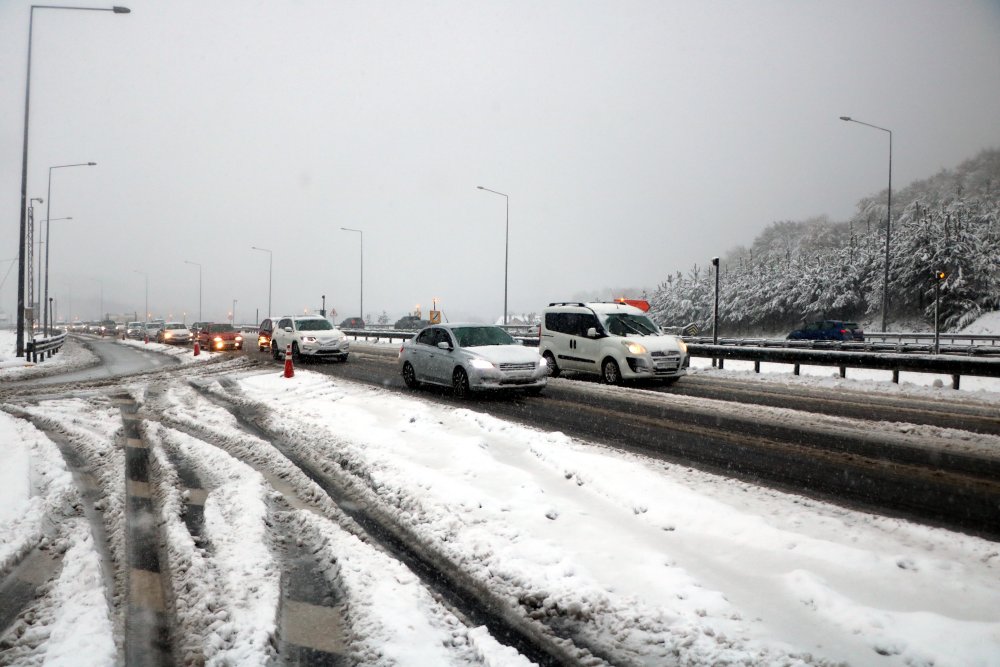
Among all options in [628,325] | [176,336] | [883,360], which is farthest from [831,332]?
[176,336]

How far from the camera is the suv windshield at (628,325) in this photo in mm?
15350

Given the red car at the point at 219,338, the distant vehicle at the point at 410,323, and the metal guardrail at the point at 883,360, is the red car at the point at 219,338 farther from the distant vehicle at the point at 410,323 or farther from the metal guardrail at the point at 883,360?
the metal guardrail at the point at 883,360

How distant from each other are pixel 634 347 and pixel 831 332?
28522 millimetres

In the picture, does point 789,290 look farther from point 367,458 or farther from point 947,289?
point 367,458

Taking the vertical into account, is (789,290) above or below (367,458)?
above

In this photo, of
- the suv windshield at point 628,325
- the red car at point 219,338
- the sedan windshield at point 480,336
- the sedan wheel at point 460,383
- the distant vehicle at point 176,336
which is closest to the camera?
the sedan wheel at point 460,383

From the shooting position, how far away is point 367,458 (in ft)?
23.0

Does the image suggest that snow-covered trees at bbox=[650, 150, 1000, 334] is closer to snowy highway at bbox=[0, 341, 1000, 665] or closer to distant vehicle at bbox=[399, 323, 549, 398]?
distant vehicle at bbox=[399, 323, 549, 398]

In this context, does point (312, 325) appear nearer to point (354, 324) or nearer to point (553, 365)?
point (553, 365)

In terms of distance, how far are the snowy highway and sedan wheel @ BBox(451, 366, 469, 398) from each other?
4121mm

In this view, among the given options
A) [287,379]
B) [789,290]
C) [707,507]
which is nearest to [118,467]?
[707,507]

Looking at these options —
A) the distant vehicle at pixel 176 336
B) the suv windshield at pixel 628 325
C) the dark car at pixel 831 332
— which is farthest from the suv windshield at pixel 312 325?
the dark car at pixel 831 332

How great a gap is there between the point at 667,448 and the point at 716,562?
364 centimetres

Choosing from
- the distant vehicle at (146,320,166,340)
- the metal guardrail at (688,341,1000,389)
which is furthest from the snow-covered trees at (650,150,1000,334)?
the distant vehicle at (146,320,166,340)
